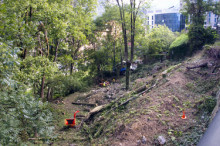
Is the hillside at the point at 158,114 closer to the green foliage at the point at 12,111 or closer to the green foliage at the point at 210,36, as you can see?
the green foliage at the point at 210,36

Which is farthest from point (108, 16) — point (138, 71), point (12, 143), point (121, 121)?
point (12, 143)

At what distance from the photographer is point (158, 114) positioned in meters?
7.12

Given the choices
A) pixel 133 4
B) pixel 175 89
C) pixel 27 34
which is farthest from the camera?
pixel 133 4

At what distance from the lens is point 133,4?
11609mm

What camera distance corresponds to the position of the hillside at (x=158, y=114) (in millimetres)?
6188

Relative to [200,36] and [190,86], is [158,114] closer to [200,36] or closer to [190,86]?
[190,86]

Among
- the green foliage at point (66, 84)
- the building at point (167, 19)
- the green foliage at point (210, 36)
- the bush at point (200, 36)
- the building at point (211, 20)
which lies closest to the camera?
the green foliage at point (66, 84)

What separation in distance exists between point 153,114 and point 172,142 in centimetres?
145

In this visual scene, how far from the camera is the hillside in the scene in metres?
6.19

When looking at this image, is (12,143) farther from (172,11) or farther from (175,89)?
(172,11)

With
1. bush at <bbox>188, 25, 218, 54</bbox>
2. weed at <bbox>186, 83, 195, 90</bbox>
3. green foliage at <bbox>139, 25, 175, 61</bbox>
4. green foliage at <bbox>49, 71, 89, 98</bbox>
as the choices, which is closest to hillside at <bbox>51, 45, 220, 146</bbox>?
weed at <bbox>186, 83, 195, 90</bbox>

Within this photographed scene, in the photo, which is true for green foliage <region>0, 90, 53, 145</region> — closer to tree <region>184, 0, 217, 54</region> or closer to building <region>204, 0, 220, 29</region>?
tree <region>184, 0, 217, 54</region>

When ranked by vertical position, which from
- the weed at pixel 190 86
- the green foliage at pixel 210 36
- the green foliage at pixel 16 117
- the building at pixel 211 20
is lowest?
the weed at pixel 190 86

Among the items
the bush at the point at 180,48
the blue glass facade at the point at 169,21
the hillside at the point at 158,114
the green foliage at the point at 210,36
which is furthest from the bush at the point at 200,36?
the blue glass facade at the point at 169,21
